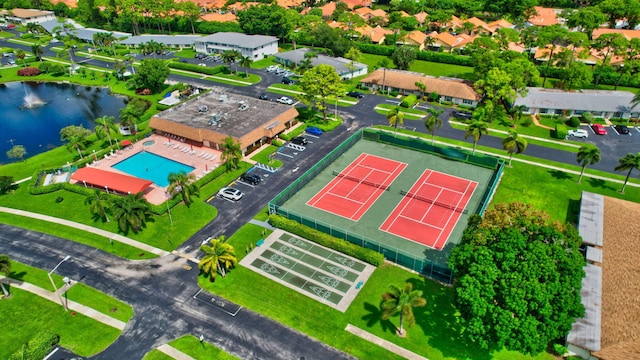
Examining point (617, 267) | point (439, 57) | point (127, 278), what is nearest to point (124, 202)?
point (127, 278)

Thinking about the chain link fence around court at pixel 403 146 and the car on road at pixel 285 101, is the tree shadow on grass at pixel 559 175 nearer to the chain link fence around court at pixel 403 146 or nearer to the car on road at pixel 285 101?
the chain link fence around court at pixel 403 146

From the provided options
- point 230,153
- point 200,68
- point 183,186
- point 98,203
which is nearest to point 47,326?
point 98,203

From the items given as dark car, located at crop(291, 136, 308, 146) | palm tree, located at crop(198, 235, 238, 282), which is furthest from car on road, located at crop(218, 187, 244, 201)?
dark car, located at crop(291, 136, 308, 146)

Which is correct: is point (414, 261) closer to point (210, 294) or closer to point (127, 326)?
point (210, 294)

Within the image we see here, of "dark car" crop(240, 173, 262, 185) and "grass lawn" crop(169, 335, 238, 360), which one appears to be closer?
"grass lawn" crop(169, 335, 238, 360)

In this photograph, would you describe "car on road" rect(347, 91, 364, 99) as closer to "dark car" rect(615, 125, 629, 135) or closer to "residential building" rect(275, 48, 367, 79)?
"residential building" rect(275, 48, 367, 79)

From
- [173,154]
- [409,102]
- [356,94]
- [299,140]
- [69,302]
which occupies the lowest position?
[69,302]

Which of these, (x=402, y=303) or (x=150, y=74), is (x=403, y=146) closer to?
(x=402, y=303)
